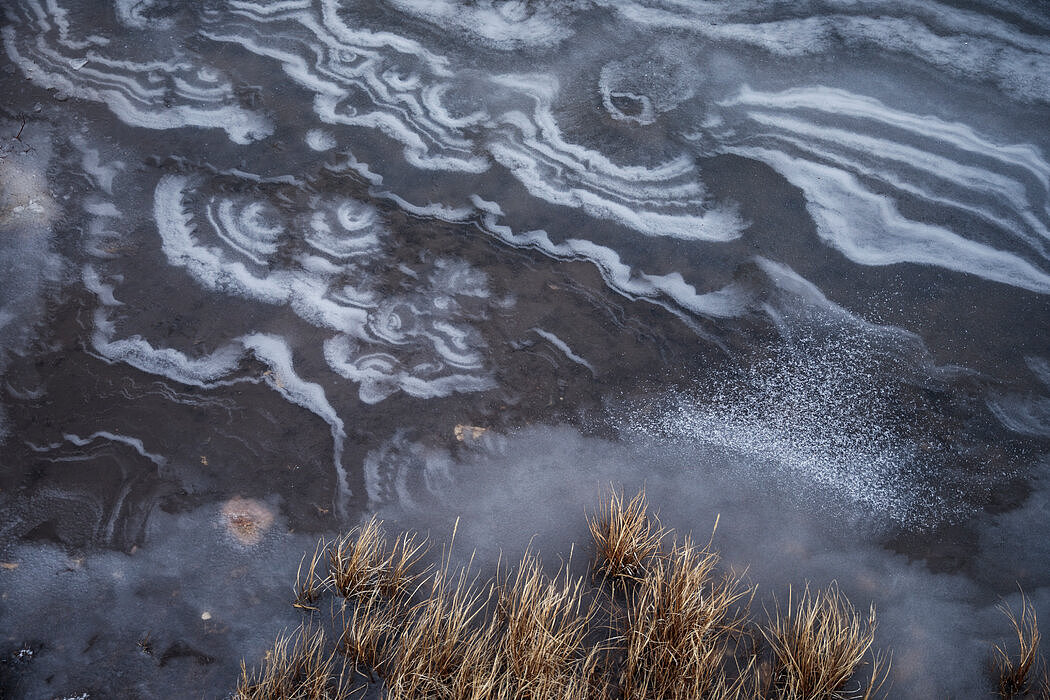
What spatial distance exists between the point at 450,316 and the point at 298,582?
3.68 ft

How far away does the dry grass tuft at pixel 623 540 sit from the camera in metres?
2.32

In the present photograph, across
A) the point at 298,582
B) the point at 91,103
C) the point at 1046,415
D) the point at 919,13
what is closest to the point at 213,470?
the point at 298,582

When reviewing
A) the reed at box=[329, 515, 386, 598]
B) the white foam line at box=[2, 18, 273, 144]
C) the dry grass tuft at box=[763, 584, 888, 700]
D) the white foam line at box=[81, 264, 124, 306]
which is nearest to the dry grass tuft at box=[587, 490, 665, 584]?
the dry grass tuft at box=[763, 584, 888, 700]

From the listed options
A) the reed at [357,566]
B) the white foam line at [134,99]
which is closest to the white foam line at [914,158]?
the white foam line at [134,99]

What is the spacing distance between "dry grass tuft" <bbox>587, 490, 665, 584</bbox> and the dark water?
0.34 feet

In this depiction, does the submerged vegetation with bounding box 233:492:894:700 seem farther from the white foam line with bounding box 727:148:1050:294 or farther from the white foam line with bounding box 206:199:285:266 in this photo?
the white foam line with bounding box 727:148:1050:294

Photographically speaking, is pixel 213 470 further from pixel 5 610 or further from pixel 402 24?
pixel 402 24

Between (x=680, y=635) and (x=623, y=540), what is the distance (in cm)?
31

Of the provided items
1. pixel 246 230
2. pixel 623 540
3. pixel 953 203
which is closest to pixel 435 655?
pixel 623 540

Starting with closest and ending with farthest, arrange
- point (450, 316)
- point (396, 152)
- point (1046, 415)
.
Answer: point (1046, 415) → point (450, 316) → point (396, 152)

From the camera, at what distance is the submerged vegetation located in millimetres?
2051

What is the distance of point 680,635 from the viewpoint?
2145mm

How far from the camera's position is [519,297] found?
3.05 metres

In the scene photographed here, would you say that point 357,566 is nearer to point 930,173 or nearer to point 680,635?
point 680,635
